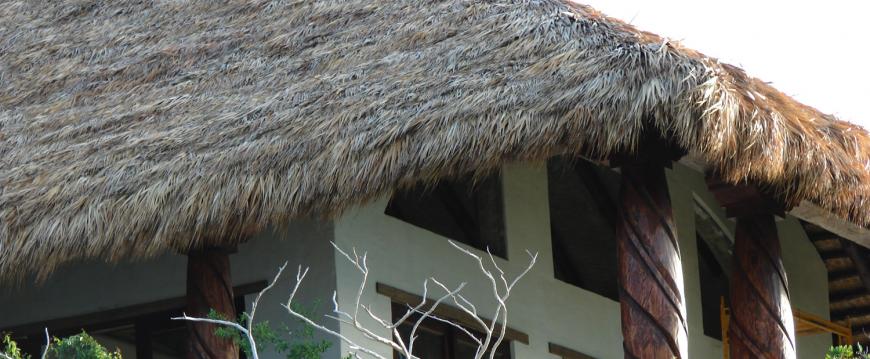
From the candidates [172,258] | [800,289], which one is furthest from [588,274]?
[172,258]

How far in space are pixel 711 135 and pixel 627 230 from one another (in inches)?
25.4

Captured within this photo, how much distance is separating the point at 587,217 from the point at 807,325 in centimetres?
149

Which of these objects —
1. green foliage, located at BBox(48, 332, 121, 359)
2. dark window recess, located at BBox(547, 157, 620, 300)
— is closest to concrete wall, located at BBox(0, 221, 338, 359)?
green foliage, located at BBox(48, 332, 121, 359)

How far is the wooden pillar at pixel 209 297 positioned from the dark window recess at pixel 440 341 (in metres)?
1.15

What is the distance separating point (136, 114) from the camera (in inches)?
307

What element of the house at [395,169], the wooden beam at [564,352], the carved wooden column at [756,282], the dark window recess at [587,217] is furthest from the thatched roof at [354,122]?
the dark window recess at [587,217]

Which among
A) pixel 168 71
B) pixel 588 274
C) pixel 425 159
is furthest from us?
pixel 588 274

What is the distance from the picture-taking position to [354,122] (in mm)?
6801

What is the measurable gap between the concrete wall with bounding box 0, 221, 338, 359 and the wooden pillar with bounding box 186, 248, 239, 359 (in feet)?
1.10

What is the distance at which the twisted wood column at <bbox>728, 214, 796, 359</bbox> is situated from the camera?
681 cm

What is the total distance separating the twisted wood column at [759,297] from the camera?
6.81m

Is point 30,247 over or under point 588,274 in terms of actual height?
under

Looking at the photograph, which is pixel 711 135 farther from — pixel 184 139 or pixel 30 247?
pixel 30 247

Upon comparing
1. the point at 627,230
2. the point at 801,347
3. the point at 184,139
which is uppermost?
the point at 801,347
